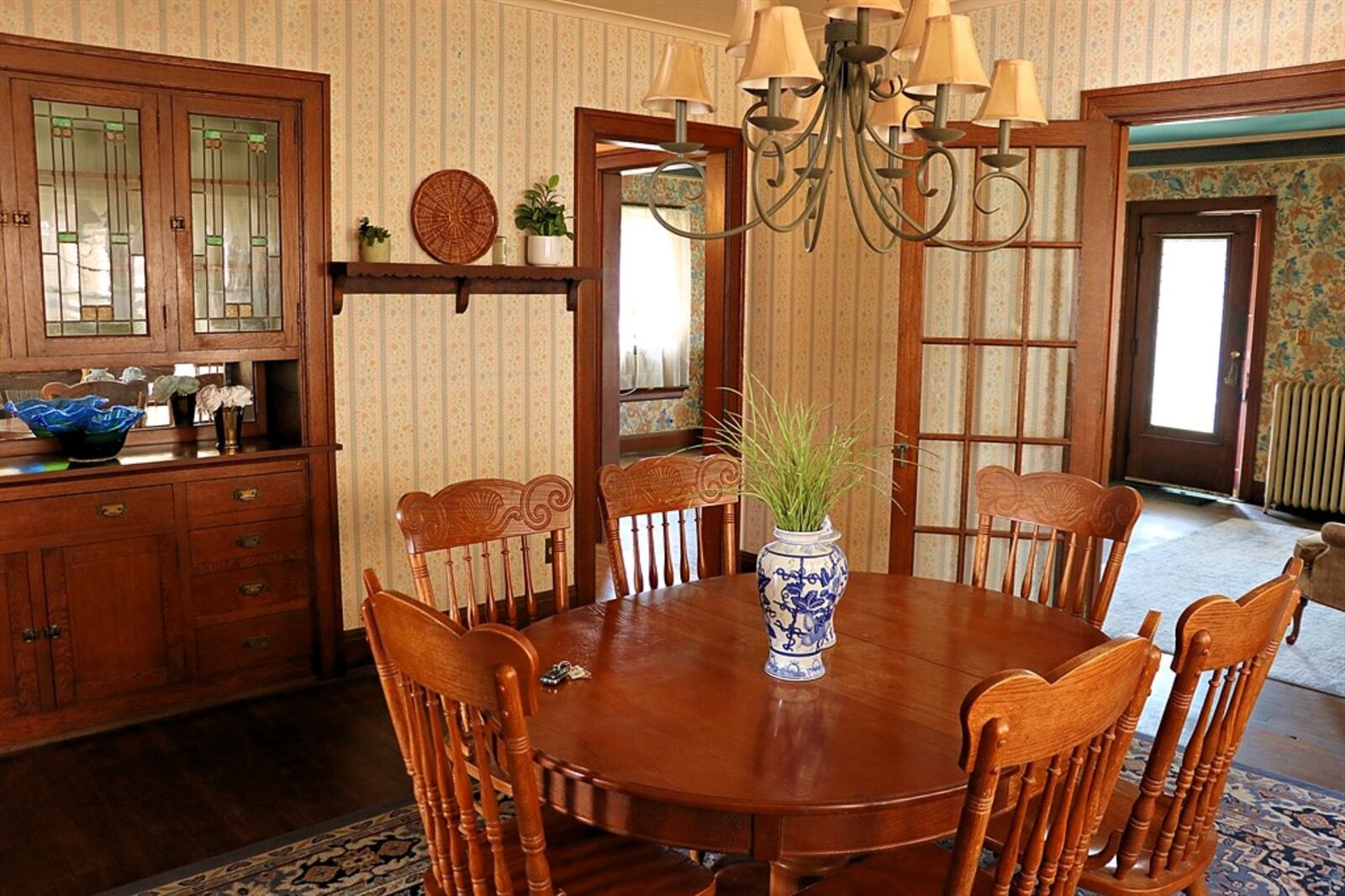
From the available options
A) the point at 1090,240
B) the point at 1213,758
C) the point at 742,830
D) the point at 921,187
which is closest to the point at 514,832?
the point at 742,830

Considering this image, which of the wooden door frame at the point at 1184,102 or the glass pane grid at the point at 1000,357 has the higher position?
the wooden door frame at the point at 1184,102

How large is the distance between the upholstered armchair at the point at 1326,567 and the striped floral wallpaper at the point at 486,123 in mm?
1762

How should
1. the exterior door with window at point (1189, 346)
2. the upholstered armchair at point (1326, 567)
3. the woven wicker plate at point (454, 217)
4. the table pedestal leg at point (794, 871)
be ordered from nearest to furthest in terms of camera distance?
1. the table pedestal leg at point (794, 871)
2. the woven wicker plate at point (454, 217)
3. the upholstered armchair at point (1326, 567)
4. the exterior door with window at point (1189, 346)

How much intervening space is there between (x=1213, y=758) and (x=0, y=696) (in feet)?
11.2

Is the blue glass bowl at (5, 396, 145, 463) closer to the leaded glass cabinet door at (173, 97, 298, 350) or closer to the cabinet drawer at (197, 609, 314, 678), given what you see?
the leaded glass cabinet door at (173, 97, 298, 350)

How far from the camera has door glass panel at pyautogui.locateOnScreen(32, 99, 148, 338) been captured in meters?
3.55

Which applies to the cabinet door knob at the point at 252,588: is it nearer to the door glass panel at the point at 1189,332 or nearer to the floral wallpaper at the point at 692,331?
the floral wallpaper at the point at 692,331

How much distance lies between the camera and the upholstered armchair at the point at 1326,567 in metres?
4.67

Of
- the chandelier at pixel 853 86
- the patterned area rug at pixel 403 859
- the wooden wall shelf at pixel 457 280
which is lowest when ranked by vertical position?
the patterned area rug at pixel 403 859

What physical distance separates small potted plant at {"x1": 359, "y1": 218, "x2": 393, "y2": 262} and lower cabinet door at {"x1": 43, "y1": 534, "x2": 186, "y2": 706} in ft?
4.04

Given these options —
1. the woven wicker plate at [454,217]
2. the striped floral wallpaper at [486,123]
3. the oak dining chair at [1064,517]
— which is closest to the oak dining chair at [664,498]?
the oak dining chair at [1064,517]

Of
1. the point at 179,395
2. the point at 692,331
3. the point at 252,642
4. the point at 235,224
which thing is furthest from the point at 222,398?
the point at 692,331

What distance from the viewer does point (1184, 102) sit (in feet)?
13.5

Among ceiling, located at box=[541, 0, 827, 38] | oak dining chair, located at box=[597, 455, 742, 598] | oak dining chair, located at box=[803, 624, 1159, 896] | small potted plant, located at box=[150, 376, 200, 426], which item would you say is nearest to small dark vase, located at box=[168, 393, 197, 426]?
small potted plant, located at box=[150, 376, 200, 426]
